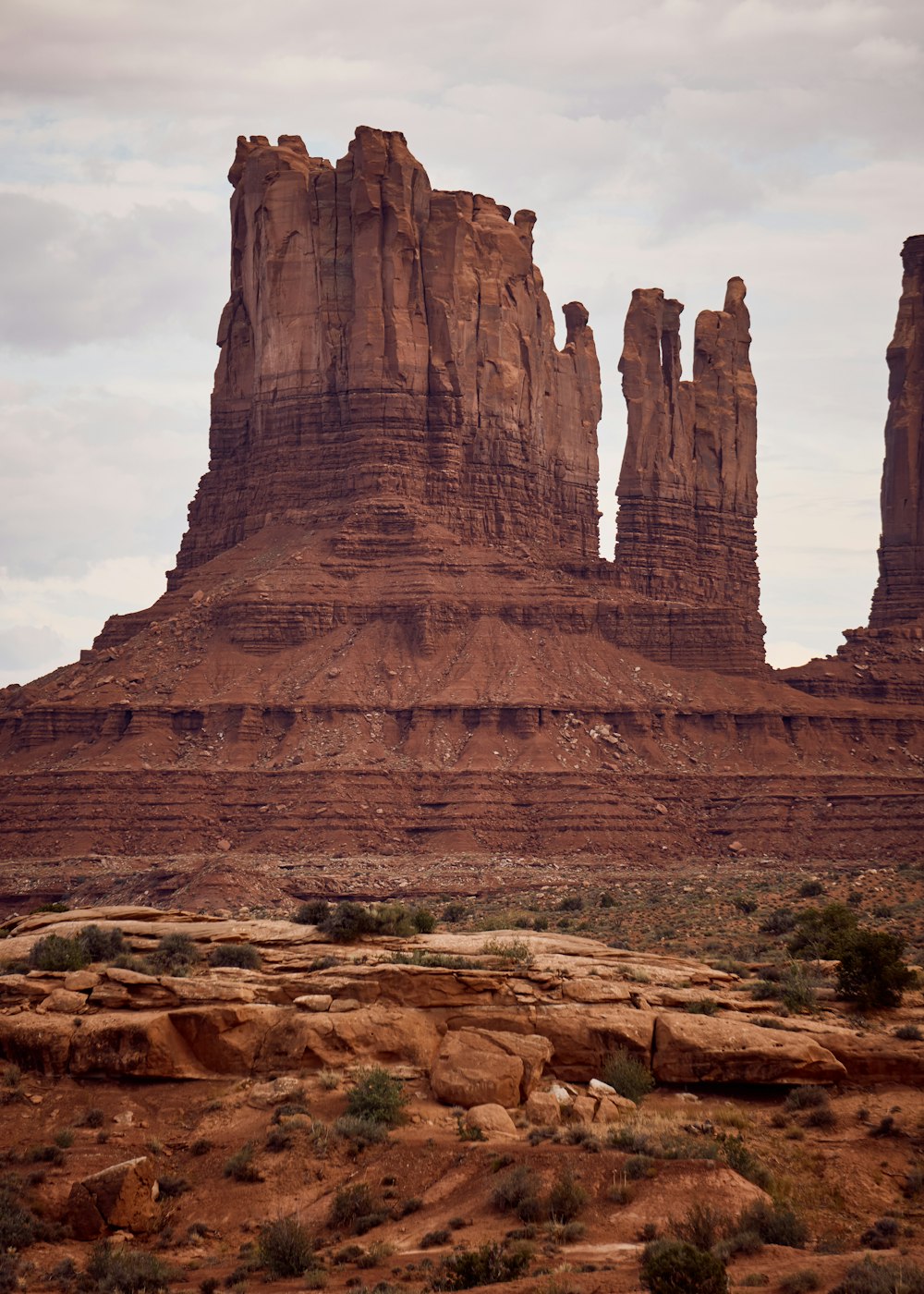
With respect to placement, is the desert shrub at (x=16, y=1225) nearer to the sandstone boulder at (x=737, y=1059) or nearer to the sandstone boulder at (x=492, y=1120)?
the sandstone boulder at (x=492, y=1120)

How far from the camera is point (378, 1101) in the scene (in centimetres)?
2952

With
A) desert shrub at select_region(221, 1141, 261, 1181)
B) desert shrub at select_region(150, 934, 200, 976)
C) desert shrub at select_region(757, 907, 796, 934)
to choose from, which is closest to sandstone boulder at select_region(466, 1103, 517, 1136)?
desert shrub at select_region(221, 1141, 261, 1181)

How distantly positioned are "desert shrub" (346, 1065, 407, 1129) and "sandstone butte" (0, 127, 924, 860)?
57.9m

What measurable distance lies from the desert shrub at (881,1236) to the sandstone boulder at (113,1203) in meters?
8.76

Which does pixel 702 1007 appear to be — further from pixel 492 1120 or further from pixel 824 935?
pixel 824 935

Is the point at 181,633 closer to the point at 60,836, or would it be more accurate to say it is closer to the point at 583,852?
the point at 60,836

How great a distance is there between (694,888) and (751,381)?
217ft

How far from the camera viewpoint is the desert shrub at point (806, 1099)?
30.3 meters

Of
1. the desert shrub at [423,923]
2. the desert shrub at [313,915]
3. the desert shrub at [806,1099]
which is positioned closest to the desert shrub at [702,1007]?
the desert shrub at [806,1099]

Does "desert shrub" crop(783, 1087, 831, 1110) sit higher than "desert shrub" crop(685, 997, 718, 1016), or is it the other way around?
"desert shrub" crop(685, 997, 718, 1016)

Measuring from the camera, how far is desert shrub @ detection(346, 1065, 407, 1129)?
2941cm

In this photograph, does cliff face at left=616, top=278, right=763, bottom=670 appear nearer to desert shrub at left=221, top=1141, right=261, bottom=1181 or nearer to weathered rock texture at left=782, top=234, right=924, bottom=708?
weathered rock texture at left=782, top=234, right=924, bottom=708

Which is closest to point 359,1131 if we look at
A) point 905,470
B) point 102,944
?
point 102,944

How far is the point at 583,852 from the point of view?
9056 centimetres
